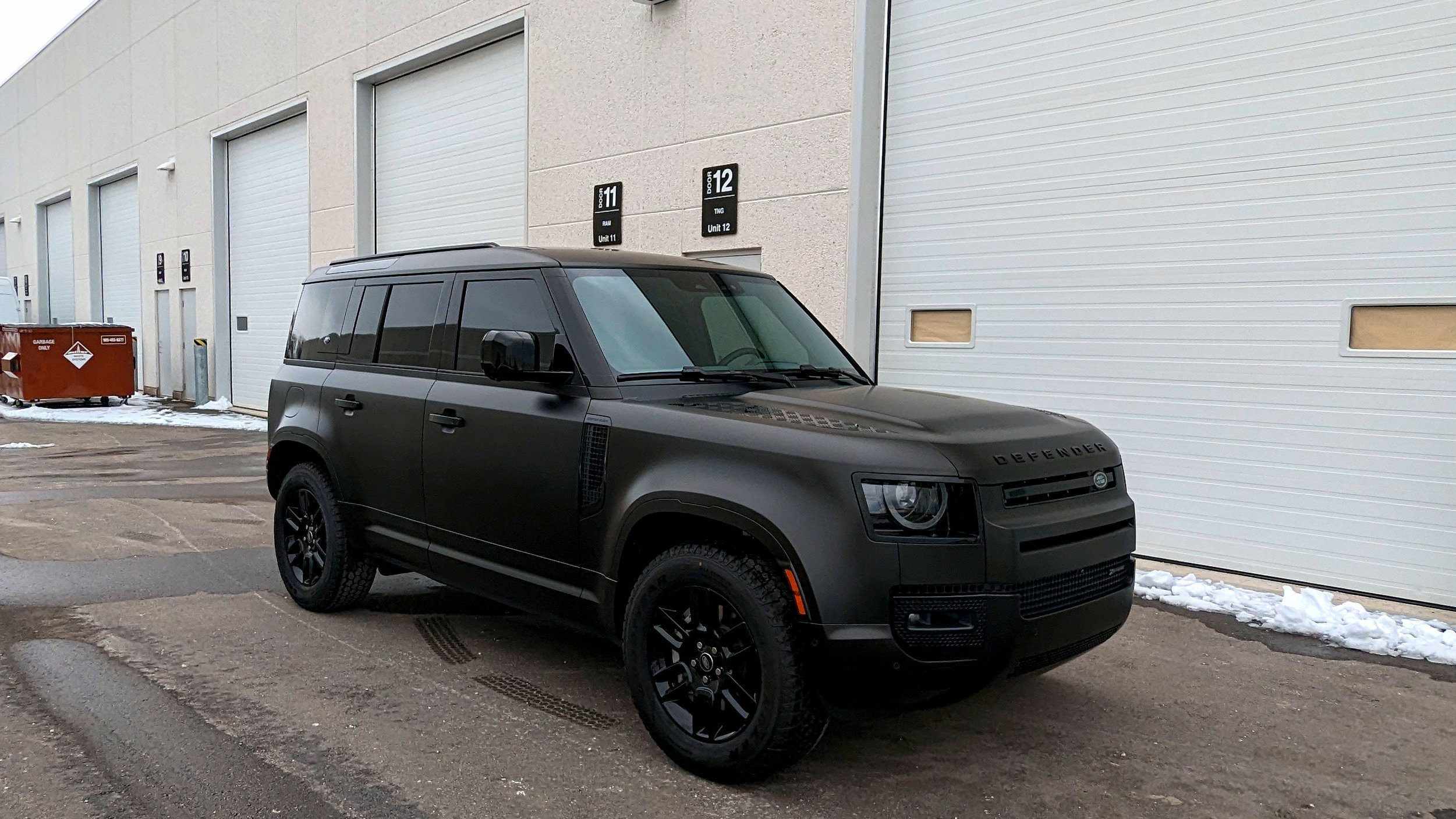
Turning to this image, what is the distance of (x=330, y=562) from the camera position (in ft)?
18.4

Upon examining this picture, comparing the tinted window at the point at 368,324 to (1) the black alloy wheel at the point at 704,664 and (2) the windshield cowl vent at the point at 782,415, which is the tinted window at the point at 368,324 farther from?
(1) the black alloy wheel at the point at 704,664

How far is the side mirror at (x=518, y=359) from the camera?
4113 millimetres

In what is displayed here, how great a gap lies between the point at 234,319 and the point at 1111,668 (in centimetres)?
2084

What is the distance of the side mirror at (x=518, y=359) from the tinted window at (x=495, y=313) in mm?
252

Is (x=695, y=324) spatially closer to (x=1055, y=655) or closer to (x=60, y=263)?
(x=1055, y=655)

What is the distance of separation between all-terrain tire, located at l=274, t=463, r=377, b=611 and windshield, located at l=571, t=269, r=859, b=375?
2122 mm

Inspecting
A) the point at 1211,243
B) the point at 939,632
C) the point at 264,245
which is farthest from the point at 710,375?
the point at 264,245

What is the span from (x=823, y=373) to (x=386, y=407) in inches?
86.8

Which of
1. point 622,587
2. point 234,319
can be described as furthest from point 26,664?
point 234,319

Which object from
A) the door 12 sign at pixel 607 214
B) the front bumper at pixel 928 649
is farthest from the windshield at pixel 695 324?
the door 12 sign at pixel 607 214

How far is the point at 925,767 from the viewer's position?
3.94 metres

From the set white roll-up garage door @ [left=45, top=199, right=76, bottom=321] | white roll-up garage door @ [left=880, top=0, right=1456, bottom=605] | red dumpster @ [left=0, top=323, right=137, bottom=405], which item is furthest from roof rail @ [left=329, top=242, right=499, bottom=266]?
white roll-up garage door @ [left=45, top=199, right=76, bottom=321]

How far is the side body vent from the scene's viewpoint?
13.5 ft

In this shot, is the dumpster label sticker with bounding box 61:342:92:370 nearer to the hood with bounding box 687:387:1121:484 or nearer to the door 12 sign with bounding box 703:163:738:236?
the door 12 sign with bounding box 703:163:738:236
